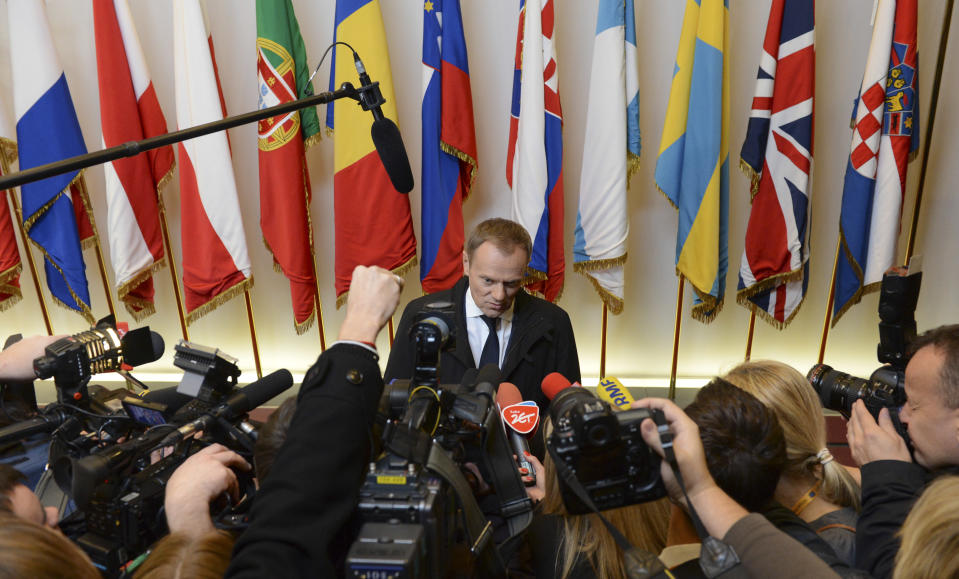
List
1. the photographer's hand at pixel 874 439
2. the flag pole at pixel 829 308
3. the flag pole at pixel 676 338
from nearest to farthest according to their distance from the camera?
1. the photographer's hand at pixel 874 439
2. the flag pole at pixel 829 308
3. the flag pole at pixel 676 338

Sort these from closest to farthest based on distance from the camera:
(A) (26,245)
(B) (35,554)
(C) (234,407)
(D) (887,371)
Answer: (B) (35,554), (C) (234,407), (D) (887,371), (A) (26,245)

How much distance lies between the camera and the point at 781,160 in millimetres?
2898

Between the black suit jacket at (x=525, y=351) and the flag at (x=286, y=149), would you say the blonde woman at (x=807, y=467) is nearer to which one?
the black suit jacket at (x=525, y=351)

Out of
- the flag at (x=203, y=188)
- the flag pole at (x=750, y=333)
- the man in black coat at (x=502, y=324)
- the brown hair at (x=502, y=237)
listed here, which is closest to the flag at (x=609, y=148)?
the flag pole at (x=750, y=333)

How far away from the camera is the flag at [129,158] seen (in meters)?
2.94

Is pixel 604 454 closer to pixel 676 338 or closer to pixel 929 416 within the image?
pixel 929 416

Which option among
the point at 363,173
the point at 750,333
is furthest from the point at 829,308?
the point at 363,173

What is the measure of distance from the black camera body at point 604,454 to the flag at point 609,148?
224 centimetres

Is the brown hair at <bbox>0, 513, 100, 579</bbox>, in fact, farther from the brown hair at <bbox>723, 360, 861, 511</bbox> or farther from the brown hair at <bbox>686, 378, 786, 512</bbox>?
the brown hair at <bbox>723, 360, 861, 511</bbox>

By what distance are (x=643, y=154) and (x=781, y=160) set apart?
0.75 meters

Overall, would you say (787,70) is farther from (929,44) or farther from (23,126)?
(23,126)

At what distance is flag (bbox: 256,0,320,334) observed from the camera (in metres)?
2.94

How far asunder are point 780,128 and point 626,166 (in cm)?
71

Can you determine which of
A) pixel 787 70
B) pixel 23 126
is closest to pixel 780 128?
pixel 787 70
